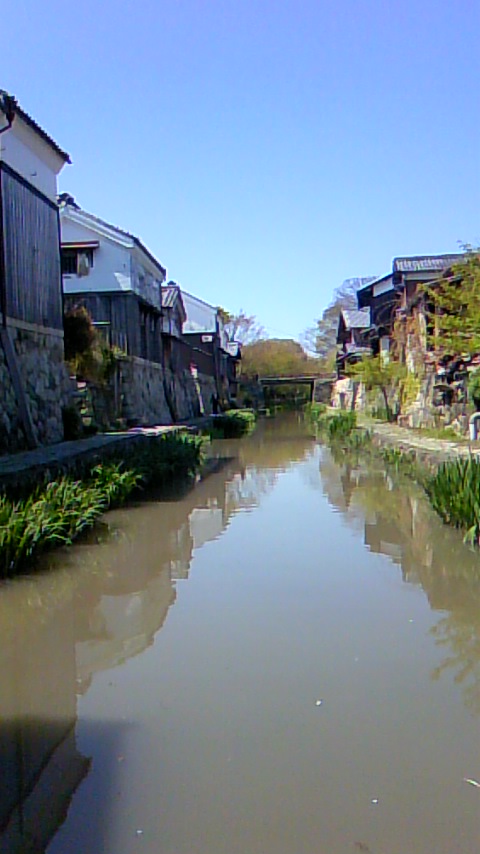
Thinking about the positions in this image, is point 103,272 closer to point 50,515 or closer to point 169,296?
point 169,296

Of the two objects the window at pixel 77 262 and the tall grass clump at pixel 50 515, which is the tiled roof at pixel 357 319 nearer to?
the window at pixel 77 262

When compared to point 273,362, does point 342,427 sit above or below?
below

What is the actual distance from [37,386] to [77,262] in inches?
481

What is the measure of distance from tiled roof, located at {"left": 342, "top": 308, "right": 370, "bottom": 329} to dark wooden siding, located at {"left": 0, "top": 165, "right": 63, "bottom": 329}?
74.4ft

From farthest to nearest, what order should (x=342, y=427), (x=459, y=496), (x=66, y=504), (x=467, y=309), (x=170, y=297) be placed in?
1. (x=170, y=297)
2. (x=342, y=427)
3. (x=467, y=309)
4. (x=66, y=504)
5. (x=459, y=496)

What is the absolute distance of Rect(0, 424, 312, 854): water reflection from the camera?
3383 mm

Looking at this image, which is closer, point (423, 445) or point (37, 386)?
point (423, 445)

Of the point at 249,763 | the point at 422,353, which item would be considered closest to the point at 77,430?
the point at 422,353

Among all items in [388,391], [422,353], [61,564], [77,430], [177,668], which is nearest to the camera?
[177,668]

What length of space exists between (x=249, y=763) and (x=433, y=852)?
1009mm

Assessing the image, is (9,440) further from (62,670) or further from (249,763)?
(249,763)

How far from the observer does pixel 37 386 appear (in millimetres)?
15688

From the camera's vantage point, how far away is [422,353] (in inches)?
855

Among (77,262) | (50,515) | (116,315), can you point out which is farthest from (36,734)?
(77,262)
